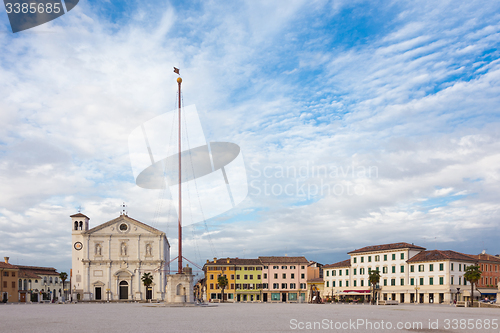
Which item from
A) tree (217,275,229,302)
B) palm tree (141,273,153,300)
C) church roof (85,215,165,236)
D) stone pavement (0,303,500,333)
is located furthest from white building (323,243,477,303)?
stone pavement (0,303,500,333)

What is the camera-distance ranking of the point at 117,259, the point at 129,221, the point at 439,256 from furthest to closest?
the point at 129,221, the point at 117,259, the point at 439,256

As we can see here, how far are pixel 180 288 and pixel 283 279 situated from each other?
56359 millimetres

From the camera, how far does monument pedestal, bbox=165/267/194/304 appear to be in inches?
1886

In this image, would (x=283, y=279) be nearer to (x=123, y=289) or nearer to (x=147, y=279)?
(x=147, y=279)

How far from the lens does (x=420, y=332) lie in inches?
655

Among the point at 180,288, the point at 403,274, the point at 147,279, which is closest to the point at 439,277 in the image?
the point at 403,274

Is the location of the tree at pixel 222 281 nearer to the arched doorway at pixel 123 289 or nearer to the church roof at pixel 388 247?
the arched doorway at pixel 123 289

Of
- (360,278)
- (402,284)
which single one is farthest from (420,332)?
(360,278)

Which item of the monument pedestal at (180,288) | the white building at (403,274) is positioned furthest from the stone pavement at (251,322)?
the white building at (403,274)

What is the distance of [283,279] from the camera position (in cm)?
10144

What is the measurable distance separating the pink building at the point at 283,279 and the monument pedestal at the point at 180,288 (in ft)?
179

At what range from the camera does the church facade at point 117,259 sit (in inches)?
3423

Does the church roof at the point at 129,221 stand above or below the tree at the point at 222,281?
above

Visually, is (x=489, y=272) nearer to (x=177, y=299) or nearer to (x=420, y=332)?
(x=177, y=299)
